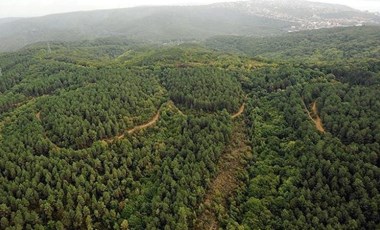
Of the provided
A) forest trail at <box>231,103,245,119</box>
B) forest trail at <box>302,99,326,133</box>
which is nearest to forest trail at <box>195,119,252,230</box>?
forest trail at <box>231,103,245,119</box>

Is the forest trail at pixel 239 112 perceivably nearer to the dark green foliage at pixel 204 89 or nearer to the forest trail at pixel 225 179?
the dark green foliage at pixel 204 89

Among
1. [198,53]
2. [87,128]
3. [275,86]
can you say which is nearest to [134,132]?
[87,128]

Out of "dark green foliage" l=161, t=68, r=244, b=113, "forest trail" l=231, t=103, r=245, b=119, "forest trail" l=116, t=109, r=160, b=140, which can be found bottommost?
"forest trail" l=231, t=103, r=245, b=119

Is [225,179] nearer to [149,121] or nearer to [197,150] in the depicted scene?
[197,150]

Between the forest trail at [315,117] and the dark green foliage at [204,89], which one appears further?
the dark green foliage at [204,89]

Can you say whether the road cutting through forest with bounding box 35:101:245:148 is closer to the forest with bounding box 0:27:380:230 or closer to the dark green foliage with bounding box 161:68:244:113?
the forest with bounding box 0:27:380:230

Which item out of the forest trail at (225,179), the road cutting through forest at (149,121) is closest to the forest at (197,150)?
the forest trail at (225,179)

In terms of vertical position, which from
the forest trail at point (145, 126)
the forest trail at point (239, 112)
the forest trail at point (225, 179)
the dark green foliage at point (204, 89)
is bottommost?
the forest trail at point (225, 179)

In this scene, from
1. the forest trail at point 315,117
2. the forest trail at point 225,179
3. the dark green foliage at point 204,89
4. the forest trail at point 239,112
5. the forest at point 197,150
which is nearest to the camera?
the forest at point 197,150

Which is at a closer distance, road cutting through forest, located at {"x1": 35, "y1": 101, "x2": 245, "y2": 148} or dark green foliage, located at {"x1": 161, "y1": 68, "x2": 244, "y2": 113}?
road cutting through forest, located at {"x1": 35, "y1": 101, "x2": 245, "y2": 148}
